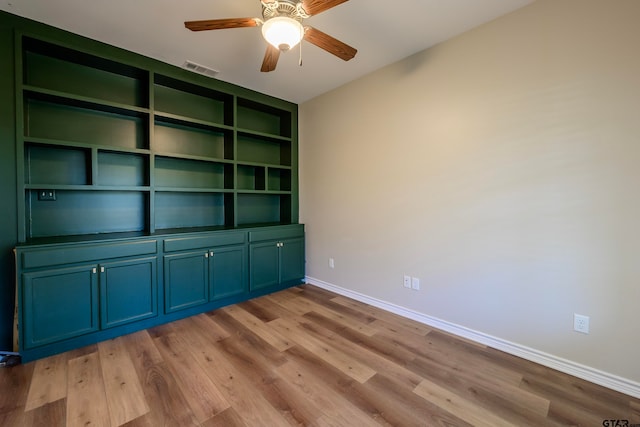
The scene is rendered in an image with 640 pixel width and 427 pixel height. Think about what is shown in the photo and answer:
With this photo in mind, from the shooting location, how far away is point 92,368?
195 cm

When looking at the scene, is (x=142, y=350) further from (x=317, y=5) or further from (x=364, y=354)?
(x=317, y=5)

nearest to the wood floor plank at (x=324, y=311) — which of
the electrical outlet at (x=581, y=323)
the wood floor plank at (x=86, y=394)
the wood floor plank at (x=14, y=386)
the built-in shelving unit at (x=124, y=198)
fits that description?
the built-in shelving unit at (x=124, y=198)

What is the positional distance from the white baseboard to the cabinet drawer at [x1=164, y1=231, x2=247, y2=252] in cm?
168

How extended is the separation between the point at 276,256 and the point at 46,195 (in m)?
2.30

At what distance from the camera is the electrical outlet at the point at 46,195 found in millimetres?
2381

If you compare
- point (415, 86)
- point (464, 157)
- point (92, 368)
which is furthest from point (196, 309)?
point (415, 86)

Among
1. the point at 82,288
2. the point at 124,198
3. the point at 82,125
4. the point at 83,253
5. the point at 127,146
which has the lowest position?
the point at 82,288

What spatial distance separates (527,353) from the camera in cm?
205

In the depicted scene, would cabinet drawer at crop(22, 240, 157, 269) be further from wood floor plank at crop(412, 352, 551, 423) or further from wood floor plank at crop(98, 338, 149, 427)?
wood floor plank at crop(412, 352, 551, 423)

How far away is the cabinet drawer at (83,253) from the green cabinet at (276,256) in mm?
1114

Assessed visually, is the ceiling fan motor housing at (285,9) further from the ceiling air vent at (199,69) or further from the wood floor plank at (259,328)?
the wood floor plank at (259,328)

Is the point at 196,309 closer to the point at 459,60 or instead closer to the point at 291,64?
the point at 291,64

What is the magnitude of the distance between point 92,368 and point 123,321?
505 millimetres

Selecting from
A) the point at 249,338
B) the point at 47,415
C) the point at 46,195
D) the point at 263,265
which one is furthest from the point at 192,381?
the point at 46,195
